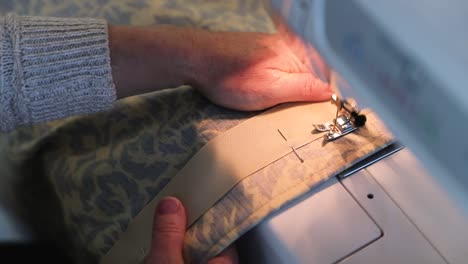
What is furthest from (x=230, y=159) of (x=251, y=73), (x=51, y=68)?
(x=51, y=68)

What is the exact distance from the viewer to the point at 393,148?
0.52m

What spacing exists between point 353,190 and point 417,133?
0.21m

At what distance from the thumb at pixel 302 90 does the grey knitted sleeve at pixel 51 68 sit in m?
0.21

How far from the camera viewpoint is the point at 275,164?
1.73 feet

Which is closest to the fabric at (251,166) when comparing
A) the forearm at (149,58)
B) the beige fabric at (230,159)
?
the beige fabric at (230,159)

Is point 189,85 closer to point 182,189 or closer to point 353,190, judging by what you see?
point 182,189

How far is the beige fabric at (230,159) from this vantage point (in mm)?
532

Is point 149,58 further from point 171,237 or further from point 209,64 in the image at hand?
point 171,237

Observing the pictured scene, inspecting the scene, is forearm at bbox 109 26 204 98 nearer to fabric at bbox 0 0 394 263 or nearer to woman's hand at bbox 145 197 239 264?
fabric at bbox 0 0 394 263

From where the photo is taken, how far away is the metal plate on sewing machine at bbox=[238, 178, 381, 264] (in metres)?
0.47

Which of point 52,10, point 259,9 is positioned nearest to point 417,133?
point 259,9

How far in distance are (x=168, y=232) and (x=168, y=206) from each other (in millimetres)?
29

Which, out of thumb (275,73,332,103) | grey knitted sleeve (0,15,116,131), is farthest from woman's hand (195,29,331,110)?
grey knitted sleeve (0,15,116,131)

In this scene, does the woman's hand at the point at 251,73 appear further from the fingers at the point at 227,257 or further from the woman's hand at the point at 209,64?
the fingers at the point at 227,257
